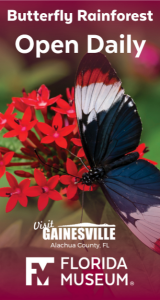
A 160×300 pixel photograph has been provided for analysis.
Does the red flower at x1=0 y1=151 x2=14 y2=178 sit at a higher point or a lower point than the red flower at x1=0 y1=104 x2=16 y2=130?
lower

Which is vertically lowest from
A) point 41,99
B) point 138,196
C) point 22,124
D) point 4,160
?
point 138,196

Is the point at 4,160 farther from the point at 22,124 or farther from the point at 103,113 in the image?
the point at 103,113

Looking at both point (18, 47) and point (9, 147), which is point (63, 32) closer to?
point (18, 47)

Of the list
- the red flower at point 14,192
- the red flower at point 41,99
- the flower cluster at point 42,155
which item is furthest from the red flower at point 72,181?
the red flower at point 41,99

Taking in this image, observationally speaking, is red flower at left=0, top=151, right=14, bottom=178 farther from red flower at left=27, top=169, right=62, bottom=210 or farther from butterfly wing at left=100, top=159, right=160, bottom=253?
butterfly wing at left=100, top=159, right=160, bottom=253

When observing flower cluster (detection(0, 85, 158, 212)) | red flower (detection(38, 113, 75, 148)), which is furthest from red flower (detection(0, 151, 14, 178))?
red flower (detection(38, 113, 75, 148))

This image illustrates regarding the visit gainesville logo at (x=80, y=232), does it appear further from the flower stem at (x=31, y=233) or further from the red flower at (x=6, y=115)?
the red flower at (x=6, y=115)

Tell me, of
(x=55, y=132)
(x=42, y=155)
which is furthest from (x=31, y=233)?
(x=55, y=132)

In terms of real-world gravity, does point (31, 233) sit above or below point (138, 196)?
below

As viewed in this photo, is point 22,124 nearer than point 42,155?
Yes
